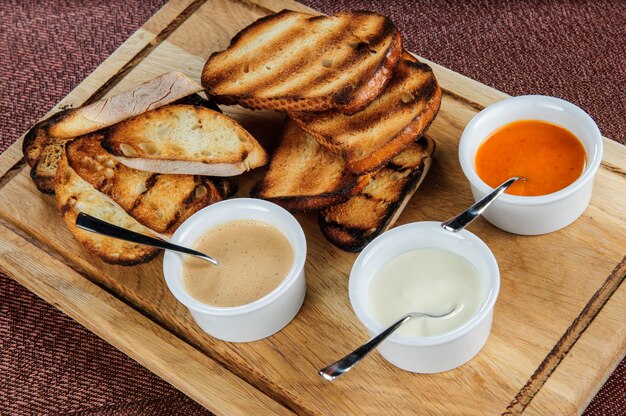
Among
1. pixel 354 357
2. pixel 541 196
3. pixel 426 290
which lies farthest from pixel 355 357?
pixel 541 196

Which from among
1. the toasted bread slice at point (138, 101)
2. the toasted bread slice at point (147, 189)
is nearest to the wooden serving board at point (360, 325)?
the toasted bread slice at point (147, 189)

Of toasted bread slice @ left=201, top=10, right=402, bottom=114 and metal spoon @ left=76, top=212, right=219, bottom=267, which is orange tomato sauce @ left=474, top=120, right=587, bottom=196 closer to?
toasted bread slice @ left=201, top=10, right=402, bottom=114

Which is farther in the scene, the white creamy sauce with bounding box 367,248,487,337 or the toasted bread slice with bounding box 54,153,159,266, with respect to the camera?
the toasted bread slice with bounding box 54,153,159,266

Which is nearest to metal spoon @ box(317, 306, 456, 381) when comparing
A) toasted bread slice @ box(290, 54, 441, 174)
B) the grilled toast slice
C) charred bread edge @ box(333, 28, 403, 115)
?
toasted bread slice @ box(290, 54, 441, 174)

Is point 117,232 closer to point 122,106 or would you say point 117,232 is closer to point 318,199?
point 122,106

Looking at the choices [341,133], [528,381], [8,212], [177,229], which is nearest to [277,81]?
[341,133]

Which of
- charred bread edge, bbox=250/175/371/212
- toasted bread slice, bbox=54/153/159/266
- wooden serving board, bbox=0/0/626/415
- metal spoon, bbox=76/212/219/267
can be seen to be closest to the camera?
wooden serving board, bbox=0/0/626/415
